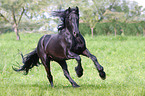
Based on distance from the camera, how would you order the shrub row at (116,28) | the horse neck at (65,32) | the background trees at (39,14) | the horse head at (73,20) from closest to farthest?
the horse head at (73,20), the horse neck at (65,32), the background trees at (39,14), the shrub row at (116,28)

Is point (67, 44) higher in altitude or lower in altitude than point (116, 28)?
higher

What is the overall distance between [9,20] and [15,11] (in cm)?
140

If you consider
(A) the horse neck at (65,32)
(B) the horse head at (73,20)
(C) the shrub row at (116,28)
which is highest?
(B) the horse head at (73,20)

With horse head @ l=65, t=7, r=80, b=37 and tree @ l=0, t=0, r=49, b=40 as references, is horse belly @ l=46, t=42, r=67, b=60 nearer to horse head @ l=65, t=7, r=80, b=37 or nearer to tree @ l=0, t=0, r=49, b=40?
horse head @ l=65, t=7, r=80, b=37

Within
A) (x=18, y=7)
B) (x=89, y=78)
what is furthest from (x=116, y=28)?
(x=89, y=78)

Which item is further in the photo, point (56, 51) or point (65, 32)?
point (56, 51)

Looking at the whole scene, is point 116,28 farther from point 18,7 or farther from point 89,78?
point 89,78

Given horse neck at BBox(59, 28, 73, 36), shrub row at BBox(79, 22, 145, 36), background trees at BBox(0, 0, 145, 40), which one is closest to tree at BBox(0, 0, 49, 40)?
background trees at BBox(0, 0, 145, 40)

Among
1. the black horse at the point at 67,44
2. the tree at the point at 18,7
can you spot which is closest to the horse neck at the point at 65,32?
the black horse at the point at 67,44

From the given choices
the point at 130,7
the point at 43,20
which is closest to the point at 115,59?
the point at 43,20

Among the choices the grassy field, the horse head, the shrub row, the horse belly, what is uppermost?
the horse head

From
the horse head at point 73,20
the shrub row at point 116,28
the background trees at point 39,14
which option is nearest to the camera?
the horse head at point 73,20

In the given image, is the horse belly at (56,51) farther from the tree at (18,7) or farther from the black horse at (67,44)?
the tree at (18,7)

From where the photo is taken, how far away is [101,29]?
93.6 feet
